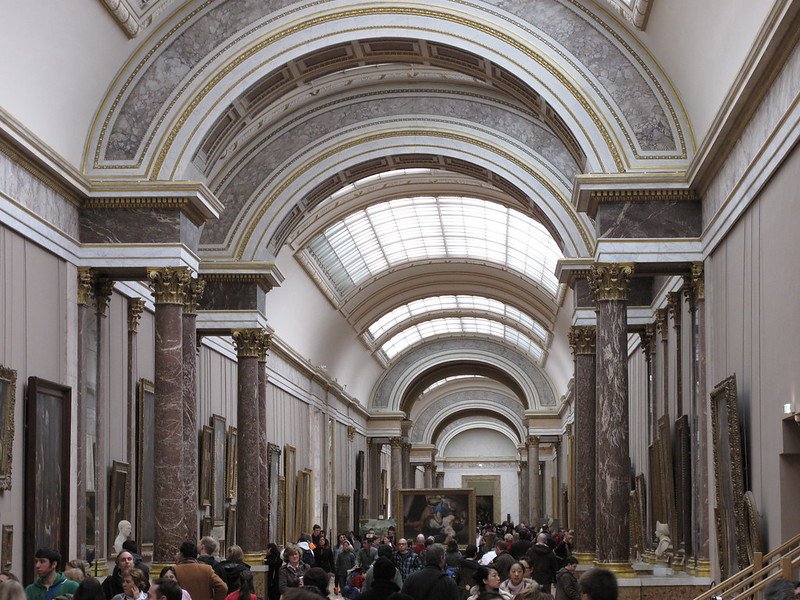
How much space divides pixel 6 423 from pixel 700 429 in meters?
10.9

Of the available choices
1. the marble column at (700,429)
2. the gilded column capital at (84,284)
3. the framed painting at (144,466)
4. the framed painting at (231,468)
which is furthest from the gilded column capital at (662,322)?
the gilded column capital at (84,284)

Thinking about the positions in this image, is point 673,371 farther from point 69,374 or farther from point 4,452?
point 4,452

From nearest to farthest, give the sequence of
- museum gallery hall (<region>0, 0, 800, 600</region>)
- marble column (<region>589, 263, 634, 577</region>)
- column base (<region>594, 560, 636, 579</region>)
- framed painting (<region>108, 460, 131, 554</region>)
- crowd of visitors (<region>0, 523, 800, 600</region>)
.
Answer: crowd of visitors (<region>0, 523, 800, 600</region>), museum gallery hall (<region>0, 0, 800, 600</region>), column base (<region>594, 560, 636, 579</region>), marble column (<region>589, 263, 634, 577</region>), framed painting (<region>108, 460, 131, 554</region>)

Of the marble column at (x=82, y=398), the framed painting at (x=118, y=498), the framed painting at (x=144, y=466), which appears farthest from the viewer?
the framed painting at (x=144, y=466)

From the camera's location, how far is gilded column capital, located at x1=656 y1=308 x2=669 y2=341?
2577 centimetres

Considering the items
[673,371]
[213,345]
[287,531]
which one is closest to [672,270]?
[673,371]

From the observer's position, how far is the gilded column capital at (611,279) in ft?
63.7

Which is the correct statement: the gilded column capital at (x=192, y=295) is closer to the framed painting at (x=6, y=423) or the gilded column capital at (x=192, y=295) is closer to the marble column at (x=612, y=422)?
A: the framed painting at (x=6, y=423)

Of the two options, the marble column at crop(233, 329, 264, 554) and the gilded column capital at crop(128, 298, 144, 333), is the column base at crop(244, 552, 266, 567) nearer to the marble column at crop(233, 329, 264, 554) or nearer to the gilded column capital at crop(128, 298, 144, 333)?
the marble column at crop(233, 329, 264, 554)

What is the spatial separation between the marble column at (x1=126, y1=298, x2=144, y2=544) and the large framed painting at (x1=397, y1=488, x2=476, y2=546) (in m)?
20.3

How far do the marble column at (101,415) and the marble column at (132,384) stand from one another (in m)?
1.75

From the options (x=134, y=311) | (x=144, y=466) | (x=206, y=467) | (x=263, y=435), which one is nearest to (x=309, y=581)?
(x=144, y=466)

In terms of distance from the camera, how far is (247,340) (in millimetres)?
27422

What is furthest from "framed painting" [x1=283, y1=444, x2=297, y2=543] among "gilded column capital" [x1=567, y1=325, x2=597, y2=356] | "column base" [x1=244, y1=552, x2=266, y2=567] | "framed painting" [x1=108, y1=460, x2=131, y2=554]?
"framed painting" [x1=108, y1=460, x2=131, y2=554]
